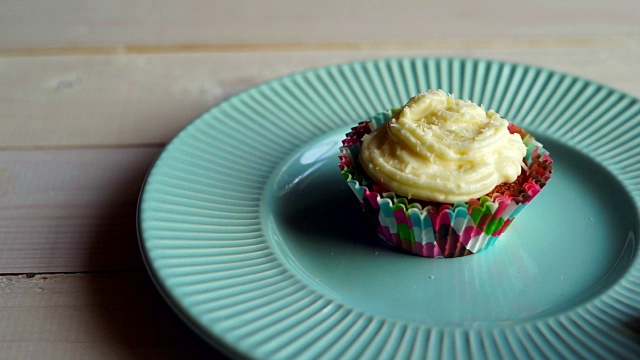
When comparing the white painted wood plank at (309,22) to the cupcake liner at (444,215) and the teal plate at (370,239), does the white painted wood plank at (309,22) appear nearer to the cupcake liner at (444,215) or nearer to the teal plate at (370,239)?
the teal plate at (370,239)

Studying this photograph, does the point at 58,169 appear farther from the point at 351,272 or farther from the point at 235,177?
the point at 351,272

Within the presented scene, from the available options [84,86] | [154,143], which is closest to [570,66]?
[154,143]

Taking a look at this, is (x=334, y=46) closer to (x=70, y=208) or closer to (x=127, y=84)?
(x=127, y=84)

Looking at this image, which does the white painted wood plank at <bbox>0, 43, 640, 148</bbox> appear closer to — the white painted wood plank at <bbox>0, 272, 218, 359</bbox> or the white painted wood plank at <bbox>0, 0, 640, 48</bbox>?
the white painted wood plank at <bbox>0, 0, 640, 48</bbox>

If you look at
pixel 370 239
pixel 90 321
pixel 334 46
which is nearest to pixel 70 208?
pixel 90 321

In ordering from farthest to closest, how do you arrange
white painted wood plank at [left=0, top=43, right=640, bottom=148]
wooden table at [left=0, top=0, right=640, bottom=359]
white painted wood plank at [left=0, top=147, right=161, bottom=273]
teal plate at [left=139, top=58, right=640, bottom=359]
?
1. white painted wood plank at [left=0, top=43, right=640, bottom=148]
2. white painted wood plank at [left=0, top=147, right=161, bottom=273]
3. wooden table at [left=0, top=0, right=640, bottom=359]
4. teal plate at [left=139, top=58, right=640, bottom=359]

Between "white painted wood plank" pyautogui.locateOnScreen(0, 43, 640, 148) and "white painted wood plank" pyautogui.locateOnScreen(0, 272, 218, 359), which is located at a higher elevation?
"white painted wood plank" pyautogui.locateOnScreen(0, 43, 640, 148)

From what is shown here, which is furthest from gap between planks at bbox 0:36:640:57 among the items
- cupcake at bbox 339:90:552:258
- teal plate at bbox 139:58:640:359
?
cupcake at bbox 339:90:552:258
